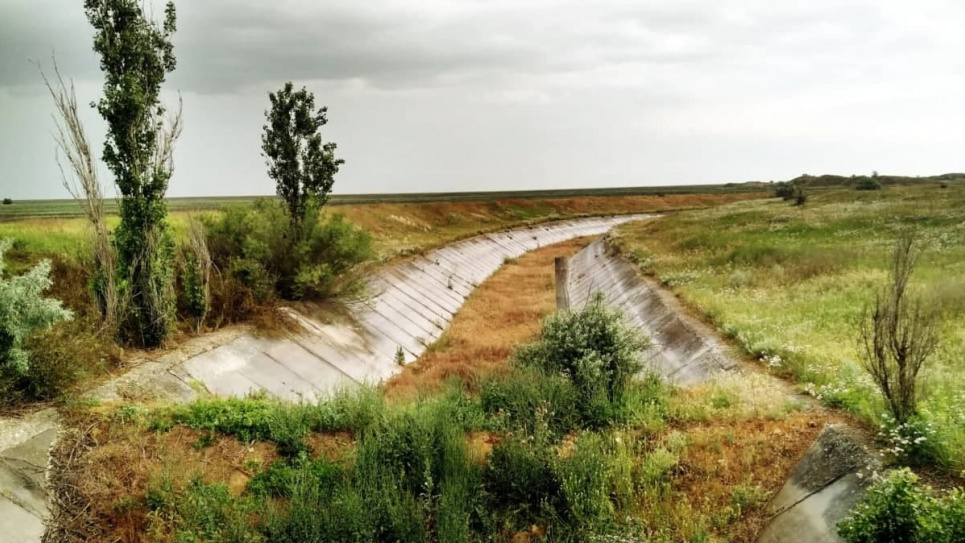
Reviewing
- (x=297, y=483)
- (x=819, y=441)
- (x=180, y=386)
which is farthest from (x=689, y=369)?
(x=180, y=386)

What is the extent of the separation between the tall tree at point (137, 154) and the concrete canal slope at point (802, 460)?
10772 millimetres

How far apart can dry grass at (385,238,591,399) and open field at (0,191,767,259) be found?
20.2ft

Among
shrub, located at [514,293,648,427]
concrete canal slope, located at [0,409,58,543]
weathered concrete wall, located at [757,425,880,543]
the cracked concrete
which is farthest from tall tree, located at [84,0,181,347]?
weathered concrete wall, located at [757,425,880,543]

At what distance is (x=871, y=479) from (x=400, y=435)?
670 centimetres

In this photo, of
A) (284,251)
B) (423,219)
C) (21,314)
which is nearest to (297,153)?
(284,251)

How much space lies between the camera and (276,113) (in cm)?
2367

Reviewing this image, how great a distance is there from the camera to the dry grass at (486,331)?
57.0 ft

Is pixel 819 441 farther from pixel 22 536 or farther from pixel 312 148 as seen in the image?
pixel 312 148

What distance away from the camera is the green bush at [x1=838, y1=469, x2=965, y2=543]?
621 cm

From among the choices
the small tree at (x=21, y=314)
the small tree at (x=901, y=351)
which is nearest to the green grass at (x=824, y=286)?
the small tree at (x=901, y=351)

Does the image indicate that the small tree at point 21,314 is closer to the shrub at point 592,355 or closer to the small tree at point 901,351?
the shrub at point 592,355

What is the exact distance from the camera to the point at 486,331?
24906mm

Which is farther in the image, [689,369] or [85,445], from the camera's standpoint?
[689,369]

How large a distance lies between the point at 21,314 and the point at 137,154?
5809mm
